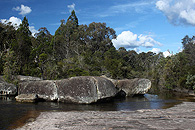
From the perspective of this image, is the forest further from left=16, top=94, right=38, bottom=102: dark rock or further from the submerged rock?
the submerged rock

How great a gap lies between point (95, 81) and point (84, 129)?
898cm

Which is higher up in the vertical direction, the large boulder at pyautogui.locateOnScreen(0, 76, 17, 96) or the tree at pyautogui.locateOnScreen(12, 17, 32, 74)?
the tree at pyautogui.locateOnScreen(12, 17, 32, 74)

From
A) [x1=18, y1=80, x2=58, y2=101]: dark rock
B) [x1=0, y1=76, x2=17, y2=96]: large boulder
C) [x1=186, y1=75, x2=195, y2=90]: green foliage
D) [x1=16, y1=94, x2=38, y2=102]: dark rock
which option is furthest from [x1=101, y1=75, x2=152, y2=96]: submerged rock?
[x1=0, y1=76, x2=17, y2=96]: large boulder

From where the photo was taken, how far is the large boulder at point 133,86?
24422 millimetres

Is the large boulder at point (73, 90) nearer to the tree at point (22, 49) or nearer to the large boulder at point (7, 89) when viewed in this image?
the large boulder at point (7, 89)

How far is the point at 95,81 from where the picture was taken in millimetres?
17469

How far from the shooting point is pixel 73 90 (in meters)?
17.3

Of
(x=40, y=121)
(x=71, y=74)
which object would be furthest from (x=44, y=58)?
(x=40, y=121)

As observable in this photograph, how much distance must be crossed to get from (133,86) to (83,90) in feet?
32.2

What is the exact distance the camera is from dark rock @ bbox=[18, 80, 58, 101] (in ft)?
58.9

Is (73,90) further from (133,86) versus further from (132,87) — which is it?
(133,86)

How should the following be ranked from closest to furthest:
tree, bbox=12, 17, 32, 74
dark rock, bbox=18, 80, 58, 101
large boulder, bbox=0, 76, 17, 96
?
dark rock, bbox=18, 80, 58, 101 < large boulder, bbox=0, 76, 17, 96 < tree, bbox=12, 17, 32, 74

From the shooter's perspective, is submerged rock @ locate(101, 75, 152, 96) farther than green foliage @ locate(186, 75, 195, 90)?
No

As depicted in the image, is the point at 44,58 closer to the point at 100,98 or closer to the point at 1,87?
the point at 1,87
